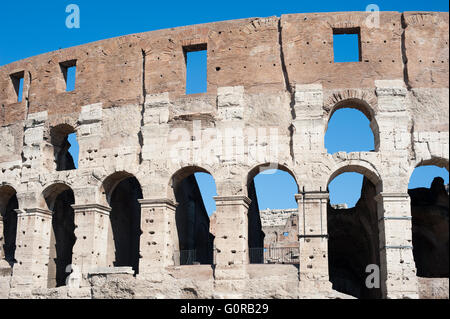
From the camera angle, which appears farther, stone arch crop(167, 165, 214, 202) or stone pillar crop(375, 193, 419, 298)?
stone arch crop(167, 165, 214, 202)

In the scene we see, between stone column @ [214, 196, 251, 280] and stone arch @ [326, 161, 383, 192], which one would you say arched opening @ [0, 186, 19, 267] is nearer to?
stone column @ [214, 196, 251, 280]

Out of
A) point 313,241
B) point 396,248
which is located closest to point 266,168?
point 313,241

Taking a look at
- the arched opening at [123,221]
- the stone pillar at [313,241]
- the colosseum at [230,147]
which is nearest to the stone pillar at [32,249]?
the colosseum at [230,147]

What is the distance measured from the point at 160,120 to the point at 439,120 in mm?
6256

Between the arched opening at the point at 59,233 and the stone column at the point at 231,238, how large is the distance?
4383mm

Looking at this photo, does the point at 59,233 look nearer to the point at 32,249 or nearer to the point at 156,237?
the point at 32,249

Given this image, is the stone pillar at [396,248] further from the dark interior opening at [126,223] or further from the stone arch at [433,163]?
the dark interior opening at [126,223]

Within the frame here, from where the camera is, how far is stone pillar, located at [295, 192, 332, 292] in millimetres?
11633

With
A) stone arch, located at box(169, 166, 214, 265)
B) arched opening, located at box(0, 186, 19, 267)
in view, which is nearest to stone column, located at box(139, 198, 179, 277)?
stone arch, located at box(169, 166, 214, 265)

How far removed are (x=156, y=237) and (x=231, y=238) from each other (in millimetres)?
1718

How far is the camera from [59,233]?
15.6m

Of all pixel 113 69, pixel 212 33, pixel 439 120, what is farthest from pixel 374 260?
pixel 113 69

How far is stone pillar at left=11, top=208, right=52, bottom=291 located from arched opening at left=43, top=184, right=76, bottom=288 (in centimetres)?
33
